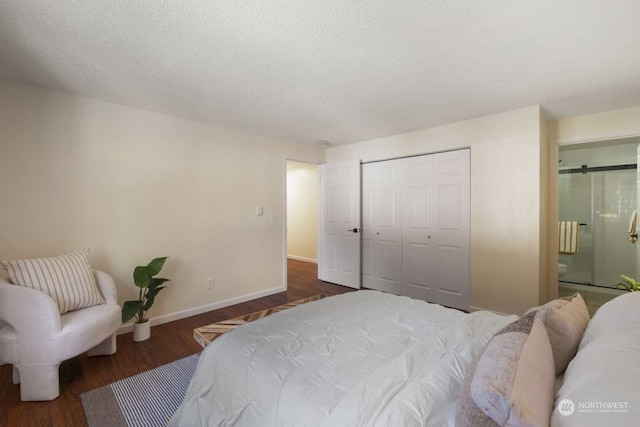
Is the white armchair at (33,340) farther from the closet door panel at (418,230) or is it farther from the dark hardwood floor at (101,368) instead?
the closet door panel at (418,230)

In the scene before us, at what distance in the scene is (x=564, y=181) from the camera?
4.85m

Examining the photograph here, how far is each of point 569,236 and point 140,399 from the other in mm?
5982

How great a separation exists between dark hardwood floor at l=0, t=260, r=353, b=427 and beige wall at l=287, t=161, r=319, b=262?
3124mm

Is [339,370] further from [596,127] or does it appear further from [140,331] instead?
[596,127]

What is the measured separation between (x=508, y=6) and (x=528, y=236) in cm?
228

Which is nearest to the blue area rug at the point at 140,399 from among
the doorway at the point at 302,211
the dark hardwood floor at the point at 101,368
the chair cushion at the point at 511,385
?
the dark hardwood floor at the point at 101,368

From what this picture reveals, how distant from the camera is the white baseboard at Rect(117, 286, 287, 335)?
2876mm

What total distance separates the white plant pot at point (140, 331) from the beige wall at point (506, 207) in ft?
11.6

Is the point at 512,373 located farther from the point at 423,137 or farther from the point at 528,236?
the point at 423,137

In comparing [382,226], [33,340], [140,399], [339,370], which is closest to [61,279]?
[33,340]

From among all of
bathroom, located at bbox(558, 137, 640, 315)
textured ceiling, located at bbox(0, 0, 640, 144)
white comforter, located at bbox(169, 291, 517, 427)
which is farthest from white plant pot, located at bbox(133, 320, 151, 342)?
bathroom, located at bbox(558, 137, 640, 315)

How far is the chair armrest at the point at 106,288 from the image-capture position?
92.3 inches

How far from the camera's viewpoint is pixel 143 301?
2715mm

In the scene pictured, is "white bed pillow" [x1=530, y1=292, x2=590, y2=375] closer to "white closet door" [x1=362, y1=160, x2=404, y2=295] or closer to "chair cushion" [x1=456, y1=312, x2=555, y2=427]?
"chair cushion" [x1=456, y1=312, x2=555, y2=427]
